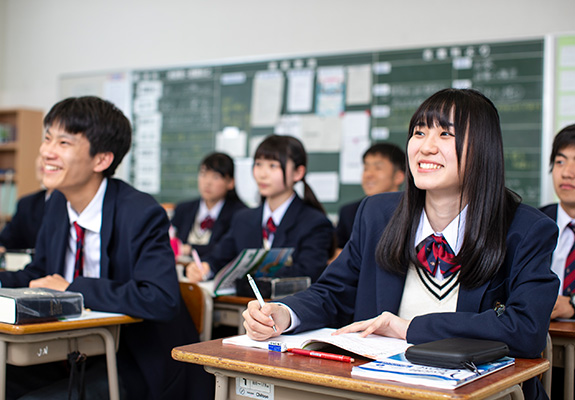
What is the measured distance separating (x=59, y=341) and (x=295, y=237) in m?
1.65

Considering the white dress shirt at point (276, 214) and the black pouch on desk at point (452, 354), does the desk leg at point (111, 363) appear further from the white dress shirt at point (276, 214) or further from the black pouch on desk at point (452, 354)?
the white dress shirt at point (276, 214)

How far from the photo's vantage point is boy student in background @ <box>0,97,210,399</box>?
2.01 m

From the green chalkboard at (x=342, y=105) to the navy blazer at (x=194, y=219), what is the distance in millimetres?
730

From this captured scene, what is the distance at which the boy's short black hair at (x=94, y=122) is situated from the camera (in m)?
2.23

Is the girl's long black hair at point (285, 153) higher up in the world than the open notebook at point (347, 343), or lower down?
higher up

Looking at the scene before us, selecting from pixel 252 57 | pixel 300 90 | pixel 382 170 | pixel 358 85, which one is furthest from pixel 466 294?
pixel 252 57

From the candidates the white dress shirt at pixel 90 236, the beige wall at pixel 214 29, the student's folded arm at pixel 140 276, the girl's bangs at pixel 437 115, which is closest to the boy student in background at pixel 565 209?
the girl's bangs at pixel 437 115

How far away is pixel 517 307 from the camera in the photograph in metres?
1.45

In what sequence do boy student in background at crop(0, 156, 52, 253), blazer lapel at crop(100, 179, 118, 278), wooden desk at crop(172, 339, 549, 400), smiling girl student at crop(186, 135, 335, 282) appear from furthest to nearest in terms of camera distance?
boy student in background at crop(0, 156, 52, 253)
smiling girl student at crop(186, 135, 335, 282)
blazer lapel at crop(100, 179, 118, 278)
wooden desk at crop(172, 339, 549, 400)

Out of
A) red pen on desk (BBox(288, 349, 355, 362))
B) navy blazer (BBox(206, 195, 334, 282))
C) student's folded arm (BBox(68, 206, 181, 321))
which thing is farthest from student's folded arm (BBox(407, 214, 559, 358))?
navy blazer (BBox(206, 195, 334, 282))

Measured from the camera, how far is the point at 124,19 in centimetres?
612

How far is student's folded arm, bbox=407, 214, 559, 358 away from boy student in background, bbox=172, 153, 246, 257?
10.3 feet

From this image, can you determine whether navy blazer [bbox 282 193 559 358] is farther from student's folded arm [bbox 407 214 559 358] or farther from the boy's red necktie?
the boy's red necktie

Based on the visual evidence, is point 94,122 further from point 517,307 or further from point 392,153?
point 392,153
